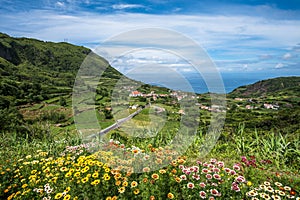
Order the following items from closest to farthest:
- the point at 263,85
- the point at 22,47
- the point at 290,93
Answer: the point at 290,93 → the point at 263,85 → the point at 22,47

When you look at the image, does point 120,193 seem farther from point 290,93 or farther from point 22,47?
point 22,47

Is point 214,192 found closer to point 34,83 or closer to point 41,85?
point 34,83

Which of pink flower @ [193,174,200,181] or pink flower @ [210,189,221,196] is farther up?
pink flower @ [193,174,200,181]

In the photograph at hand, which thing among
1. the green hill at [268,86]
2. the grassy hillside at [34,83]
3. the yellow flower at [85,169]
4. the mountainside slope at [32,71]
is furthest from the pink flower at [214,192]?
the green hill at [268,86]

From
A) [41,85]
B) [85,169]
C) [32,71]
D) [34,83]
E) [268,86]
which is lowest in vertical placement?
[41,85]

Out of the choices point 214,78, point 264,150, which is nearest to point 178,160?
point 214,78

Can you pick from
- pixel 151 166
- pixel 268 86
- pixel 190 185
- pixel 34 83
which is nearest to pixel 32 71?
pixel 34 83

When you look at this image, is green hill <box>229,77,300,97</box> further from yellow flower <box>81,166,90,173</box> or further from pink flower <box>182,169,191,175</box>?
yellow flower <box>81,166,90,173</box>

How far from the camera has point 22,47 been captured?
173500 mm

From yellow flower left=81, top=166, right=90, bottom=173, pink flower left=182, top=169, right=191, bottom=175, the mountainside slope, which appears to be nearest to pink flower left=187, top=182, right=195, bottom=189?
pink flower left=182, top=169, right=191, bottom=175

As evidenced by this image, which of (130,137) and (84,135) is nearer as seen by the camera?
(84,135)

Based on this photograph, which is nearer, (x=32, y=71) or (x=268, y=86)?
(x=268, y=86)

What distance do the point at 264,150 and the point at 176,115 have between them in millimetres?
2706

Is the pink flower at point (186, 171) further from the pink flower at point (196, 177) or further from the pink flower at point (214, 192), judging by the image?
the pink flower at point (214, 192)
